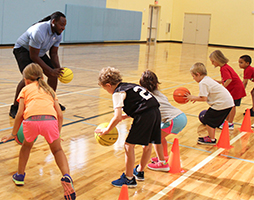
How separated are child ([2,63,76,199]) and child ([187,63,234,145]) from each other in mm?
2001

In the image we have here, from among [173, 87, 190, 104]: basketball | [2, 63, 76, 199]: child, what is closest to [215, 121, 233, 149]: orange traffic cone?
[173, 87, 190, 104]: basketball

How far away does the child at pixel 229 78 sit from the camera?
5023 mm

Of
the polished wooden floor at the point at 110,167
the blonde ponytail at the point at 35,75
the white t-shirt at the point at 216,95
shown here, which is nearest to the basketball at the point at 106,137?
the polished wooden floor at the point at 110,167

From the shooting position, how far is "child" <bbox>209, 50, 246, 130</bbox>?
5.02 meters

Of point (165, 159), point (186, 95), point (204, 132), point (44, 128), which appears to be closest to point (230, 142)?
point (204, 132)

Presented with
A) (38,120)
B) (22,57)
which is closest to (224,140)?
(38,120)

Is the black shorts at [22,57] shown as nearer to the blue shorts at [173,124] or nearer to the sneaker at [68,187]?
the blue shorts at [173,124]

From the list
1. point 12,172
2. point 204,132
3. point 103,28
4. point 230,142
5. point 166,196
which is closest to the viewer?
point 166,196

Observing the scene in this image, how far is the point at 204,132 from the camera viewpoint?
519 centimetres

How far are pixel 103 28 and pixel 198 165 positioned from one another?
18892mm

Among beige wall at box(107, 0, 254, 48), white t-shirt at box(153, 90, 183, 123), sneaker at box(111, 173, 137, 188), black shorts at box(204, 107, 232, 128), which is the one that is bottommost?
sneaker at box(111, 173, 137, 188)

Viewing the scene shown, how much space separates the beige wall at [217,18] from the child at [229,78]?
21150 millimetres

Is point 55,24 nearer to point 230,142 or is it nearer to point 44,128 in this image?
point 44,128

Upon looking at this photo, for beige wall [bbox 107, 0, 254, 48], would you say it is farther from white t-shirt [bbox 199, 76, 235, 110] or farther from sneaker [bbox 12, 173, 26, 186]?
sneaker [bbox 12, 173, 26, 186]
